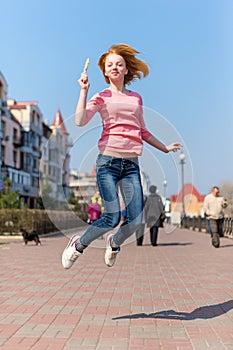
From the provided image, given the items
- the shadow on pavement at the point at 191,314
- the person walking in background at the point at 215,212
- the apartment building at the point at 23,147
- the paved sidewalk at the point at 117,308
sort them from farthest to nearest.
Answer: the apartment building at the point at 23,147 → the person walking in background at the point at 215,212 → the shadow on pavement at the point at 191,314 → the paved sidewalk at the point at 117,308

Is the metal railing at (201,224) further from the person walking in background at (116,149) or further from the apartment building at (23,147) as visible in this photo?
the apartment building at (23,147)

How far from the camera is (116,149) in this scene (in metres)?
4.34

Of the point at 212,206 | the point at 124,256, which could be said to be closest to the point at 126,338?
the point at 124,256

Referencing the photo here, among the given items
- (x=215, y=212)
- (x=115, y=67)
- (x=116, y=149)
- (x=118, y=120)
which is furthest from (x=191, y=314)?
(x=215, y=212)

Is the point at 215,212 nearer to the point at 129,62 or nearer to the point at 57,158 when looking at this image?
the point at 129,62

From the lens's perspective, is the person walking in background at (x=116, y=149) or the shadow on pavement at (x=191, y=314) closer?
the person walking in background at (x=116, y=149)

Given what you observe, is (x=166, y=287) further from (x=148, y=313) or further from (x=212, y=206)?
(x=212, y=206)

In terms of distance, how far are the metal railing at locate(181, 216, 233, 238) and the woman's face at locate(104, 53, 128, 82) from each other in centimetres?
1683

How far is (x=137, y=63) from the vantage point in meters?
4.62

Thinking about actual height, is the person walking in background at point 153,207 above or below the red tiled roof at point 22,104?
below

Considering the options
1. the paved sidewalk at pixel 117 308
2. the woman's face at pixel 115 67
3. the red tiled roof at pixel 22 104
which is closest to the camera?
the paved sidewalk at pixel 117 308

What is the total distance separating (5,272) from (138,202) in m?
5.21

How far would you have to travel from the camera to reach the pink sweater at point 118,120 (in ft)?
14.3

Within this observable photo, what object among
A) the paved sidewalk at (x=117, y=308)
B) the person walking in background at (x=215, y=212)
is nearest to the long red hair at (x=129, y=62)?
the paved sidewalk at (x=117, y=308)
